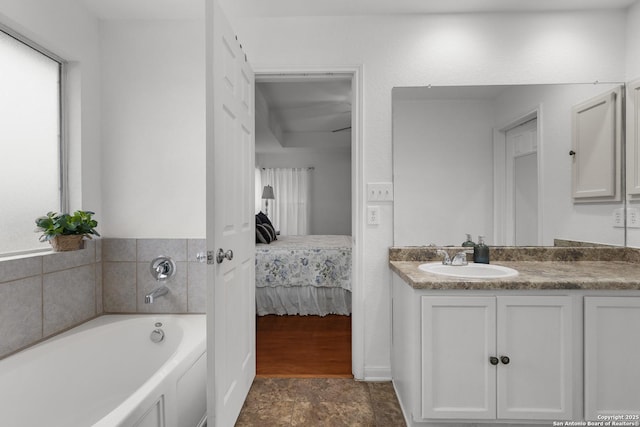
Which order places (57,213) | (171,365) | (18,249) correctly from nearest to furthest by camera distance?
(171,365) → (18,249) → (57,213)

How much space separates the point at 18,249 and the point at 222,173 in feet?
4.16

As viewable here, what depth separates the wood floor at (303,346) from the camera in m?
2.41

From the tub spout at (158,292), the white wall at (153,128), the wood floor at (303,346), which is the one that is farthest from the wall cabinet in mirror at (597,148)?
the tub spout at (158,292)

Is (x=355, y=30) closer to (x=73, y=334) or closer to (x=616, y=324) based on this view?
(x=616, y=324)

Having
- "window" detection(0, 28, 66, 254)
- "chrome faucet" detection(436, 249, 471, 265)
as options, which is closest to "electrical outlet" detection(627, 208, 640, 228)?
"chrome faucet" detection(436, 249, 471, 265)

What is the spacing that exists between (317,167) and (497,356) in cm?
599

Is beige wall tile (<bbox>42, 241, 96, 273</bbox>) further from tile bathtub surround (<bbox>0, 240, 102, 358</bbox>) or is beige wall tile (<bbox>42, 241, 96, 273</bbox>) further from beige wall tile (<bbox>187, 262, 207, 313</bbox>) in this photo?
beige wall tile (<bbox>187, 262, 207, 313</bbox>)

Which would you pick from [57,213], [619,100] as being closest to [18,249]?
[57,213]

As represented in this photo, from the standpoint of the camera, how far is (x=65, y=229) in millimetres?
1961

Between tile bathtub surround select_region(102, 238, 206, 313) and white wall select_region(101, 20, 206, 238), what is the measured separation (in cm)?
8

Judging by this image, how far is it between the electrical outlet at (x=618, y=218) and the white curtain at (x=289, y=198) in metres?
5.42

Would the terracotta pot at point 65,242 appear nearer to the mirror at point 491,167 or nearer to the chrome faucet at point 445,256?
the mirror at point 491,167

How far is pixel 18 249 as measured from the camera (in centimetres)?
182

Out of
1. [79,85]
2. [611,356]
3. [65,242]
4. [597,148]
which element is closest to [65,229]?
[65,242]
